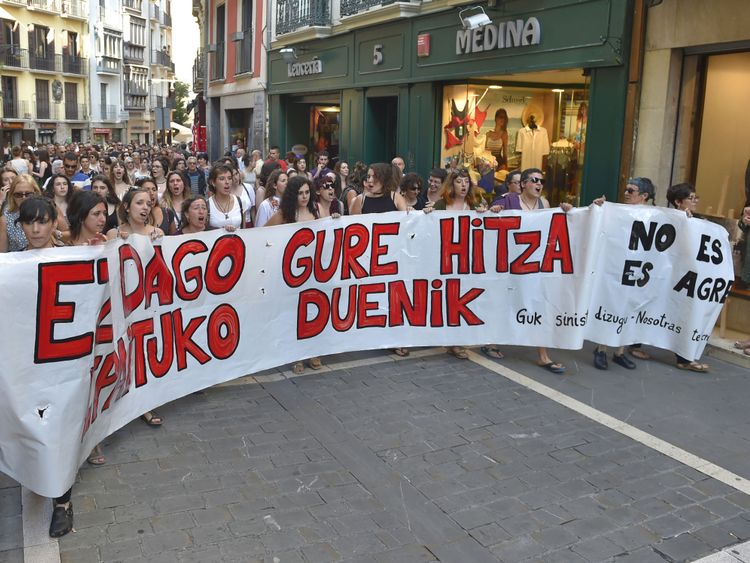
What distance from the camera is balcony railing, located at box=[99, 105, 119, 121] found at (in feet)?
192

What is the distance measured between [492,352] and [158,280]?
3.35 m

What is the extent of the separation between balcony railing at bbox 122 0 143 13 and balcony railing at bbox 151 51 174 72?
16.2 feet

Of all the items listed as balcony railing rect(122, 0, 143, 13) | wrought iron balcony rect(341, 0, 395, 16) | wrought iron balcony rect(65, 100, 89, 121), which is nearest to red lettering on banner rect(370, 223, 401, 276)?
wrought iron balcony rect(341, 0, 395, 16)

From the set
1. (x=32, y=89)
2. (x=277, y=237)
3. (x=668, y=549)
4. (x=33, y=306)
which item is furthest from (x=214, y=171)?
(x=32, y=89)

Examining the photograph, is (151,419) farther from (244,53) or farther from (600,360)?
(244,53)

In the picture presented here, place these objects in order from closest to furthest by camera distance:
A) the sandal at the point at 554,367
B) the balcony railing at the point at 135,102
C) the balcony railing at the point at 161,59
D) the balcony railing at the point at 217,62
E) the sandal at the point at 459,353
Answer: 1. the sandal at the point at 554,367
2. the sandal at the point at 459,353
3. the balcony railing at the point at 217,62
4. the balcony railing at the point at 135,102
5. the balcony railing at the point at 161,59

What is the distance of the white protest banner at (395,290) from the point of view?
205 inches

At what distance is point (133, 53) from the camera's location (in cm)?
6662

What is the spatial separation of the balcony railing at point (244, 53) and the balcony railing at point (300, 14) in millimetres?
2589

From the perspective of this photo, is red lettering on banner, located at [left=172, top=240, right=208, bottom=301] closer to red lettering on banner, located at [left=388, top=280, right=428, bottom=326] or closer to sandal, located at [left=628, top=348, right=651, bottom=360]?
red lettering on banner, located at [left=388, top=280, right=428, bottom=326]

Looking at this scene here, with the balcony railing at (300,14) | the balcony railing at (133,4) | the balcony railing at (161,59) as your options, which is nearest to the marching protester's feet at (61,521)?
the balcony railing at (300,14)

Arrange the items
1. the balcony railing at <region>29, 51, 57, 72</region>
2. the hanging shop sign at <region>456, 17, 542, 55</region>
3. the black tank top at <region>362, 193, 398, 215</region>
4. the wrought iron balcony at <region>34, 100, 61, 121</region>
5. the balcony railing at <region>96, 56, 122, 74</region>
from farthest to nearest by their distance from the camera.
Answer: the balcony railing at <region>96, 56, 122, 74</region> → the wrought iron balcony at <region>34, 100, 61, 121</region> → the balcony railing at <region>29, 51, 57, 72</region> → the hanging shop sign at <region>456, 17, 542, 55</region> → the black tank top at <region>362, 193, 398, 215</region>

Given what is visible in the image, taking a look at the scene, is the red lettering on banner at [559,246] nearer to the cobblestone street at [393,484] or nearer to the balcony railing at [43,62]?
the cobblestone street at [393,484]

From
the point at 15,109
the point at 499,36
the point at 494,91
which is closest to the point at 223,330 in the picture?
the point at 499,36
